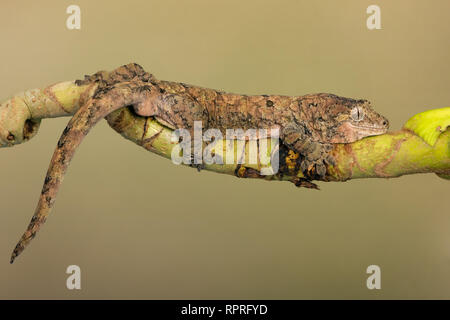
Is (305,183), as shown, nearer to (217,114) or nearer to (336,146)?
(336,146)

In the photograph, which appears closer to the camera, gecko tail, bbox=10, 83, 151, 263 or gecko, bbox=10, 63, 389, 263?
gecko tail, bbox=10, 83, 151, 263

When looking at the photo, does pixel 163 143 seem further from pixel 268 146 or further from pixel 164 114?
pixel 268 146

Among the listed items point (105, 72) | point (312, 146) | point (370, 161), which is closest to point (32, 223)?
point (105, 72)

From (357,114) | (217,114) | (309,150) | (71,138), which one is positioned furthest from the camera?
(217,114)

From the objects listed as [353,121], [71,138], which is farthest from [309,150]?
[71,138]

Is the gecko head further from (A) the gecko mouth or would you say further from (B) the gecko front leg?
(B) the gecko front leg

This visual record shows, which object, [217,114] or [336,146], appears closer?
[336,146]

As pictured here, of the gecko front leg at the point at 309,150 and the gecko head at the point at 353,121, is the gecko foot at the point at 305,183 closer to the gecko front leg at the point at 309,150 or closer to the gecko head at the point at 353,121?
the gecko front leg at the point at 309,150

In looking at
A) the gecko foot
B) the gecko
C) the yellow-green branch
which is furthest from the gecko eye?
the gecko foot

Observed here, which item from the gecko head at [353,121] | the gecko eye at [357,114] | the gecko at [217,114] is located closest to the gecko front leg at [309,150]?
the gecko at [217,114]
